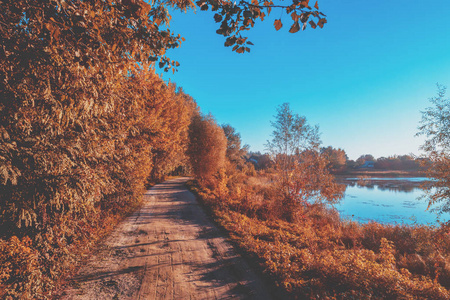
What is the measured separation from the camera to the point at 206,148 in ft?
Result: 54.0

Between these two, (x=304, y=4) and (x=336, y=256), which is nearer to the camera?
(x=304, y=4)

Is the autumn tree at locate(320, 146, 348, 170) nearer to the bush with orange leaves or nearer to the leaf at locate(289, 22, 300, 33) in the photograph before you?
the bush with orange leaves

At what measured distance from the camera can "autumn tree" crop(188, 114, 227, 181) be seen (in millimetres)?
16422

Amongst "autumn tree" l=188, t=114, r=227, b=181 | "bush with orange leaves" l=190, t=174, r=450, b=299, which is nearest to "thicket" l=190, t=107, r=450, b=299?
"bush with orange leaves" l=190, t=174, r=450, b=299

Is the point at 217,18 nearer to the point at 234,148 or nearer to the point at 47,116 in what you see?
the point at 47,116

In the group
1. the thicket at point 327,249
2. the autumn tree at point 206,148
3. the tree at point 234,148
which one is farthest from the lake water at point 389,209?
the tree at point 234,148

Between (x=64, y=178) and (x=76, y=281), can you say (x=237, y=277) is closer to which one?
(x=76, y=281)

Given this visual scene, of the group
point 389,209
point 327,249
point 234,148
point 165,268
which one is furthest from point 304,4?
point 234,148

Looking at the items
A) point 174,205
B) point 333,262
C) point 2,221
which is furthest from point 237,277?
point 174,205

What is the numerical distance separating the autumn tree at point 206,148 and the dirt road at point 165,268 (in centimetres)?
953

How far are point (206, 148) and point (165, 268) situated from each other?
41.1ft

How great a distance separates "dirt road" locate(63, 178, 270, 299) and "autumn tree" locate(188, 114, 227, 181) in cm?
953

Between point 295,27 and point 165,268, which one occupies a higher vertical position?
point 295,27

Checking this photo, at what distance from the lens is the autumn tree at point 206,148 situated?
16.4m
